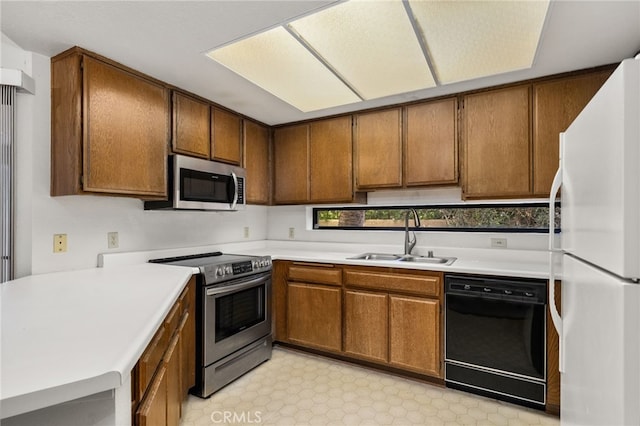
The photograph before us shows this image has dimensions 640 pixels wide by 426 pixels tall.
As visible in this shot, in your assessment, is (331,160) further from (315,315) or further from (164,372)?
(164,372)

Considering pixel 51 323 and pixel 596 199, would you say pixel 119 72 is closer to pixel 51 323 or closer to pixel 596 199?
pixel 51 323

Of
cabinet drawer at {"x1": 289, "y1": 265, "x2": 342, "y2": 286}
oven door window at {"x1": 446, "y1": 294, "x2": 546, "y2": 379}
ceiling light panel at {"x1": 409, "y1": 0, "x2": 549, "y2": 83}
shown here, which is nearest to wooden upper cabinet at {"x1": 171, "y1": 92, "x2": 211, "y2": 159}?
cabinet drawer at {"x1": 289, "y1": 265, "x2": 342, "y2": 286}

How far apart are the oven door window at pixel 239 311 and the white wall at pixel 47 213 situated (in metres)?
0.78

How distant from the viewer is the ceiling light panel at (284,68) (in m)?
1.81

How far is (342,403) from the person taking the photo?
2.15 metres

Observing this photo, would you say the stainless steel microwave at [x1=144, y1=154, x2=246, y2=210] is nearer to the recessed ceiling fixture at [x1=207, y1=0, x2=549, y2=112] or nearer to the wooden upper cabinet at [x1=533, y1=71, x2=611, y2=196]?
the recessed ceiling fixture at [x1=207, y1=0, x2=549, y2=112]

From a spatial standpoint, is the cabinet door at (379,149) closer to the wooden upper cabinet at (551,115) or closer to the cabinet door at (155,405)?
the wooden upper cabinet at (551,115)

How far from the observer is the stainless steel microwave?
7.77 ft

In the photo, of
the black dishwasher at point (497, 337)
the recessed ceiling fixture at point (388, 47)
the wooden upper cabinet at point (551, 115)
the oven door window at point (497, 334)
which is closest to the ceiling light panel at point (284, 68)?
the recessed ceiling fixture at point (388, 47)

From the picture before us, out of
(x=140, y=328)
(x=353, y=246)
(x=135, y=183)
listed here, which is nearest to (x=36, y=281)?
(x=135, y=183)

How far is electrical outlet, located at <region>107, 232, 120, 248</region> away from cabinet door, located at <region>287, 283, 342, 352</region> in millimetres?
1403

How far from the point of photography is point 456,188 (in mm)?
2764

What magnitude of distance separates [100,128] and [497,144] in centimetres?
268

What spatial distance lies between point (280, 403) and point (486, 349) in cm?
143
